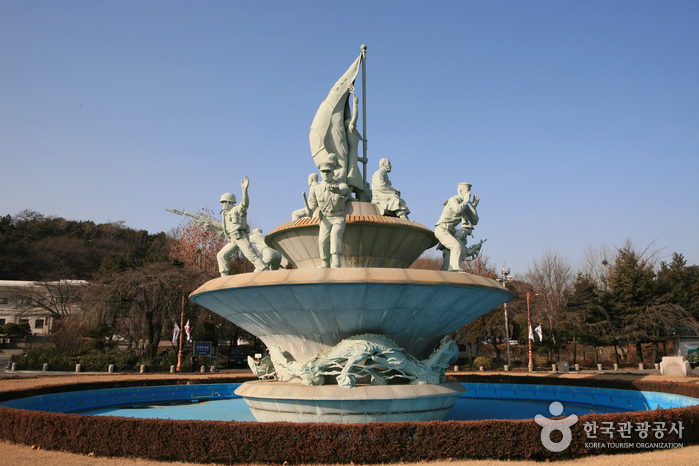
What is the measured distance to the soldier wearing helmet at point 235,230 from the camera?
39.0 feet

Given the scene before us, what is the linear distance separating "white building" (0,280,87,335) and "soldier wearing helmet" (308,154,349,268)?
129ft

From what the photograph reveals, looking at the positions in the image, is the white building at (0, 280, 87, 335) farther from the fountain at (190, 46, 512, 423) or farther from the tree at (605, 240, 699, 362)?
the tree at (605, 240, 699, 362)

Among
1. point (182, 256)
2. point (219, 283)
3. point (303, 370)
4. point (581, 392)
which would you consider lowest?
point (581, 392)

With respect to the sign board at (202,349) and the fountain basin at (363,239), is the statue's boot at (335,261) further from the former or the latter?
the sign board at (202,349)

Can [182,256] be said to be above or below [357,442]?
above

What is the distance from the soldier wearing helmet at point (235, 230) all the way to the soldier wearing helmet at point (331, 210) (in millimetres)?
2383

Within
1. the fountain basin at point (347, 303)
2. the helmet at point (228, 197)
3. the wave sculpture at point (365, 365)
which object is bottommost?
the wave sculpture at point (365, 365)

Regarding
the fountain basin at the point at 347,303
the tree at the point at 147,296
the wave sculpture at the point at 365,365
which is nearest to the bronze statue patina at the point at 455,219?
the fountain basin at the point at 347,303

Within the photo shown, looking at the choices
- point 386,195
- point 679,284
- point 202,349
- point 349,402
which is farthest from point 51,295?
point 679,284

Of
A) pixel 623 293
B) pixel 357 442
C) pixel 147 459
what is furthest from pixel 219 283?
pixel 623 293

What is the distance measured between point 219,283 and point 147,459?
3.39 m

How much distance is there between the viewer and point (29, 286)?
50.6 metres

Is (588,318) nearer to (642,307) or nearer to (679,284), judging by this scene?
(642,307)

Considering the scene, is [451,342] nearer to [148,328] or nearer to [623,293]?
[148,328]
